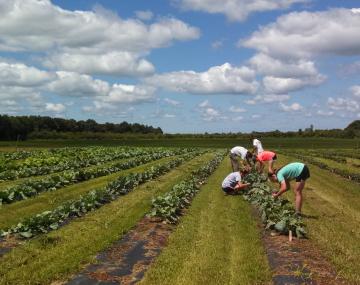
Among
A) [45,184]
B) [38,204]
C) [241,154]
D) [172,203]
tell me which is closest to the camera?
[172,203]

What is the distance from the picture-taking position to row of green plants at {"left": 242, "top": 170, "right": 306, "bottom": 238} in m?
12.8

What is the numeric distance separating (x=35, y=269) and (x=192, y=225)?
559 centimetres

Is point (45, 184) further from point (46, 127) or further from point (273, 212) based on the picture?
point (46, 127)

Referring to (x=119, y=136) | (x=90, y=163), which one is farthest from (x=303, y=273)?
(x=119, y=136)

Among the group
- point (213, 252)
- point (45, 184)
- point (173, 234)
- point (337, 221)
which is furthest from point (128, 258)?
point (45, 184)

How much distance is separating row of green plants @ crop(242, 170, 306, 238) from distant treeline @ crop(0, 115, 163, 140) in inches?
2979

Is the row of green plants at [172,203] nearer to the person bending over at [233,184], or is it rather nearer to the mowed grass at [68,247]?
the mowed grass at [68,247]

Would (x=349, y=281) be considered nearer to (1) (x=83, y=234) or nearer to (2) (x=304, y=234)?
(2) (x=304, y=234)

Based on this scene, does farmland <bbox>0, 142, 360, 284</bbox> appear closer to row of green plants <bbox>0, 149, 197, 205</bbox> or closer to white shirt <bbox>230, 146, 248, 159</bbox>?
row of green plants <bbox>0, 149, 197, 205</bbox>

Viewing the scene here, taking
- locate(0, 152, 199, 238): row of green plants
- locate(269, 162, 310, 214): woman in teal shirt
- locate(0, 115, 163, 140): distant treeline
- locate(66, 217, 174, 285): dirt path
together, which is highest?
locate(0, 115, 163, 140): distant treeline

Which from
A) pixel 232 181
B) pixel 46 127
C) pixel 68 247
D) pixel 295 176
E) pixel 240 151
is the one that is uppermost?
pixel 46 127

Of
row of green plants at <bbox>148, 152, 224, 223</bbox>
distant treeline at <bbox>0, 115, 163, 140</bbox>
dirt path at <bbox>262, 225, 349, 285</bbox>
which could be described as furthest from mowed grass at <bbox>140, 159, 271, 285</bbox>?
distant treeline at <bbox>0, 115, 163, 140</bbox>

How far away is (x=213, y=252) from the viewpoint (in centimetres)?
1112

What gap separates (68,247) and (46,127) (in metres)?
124
